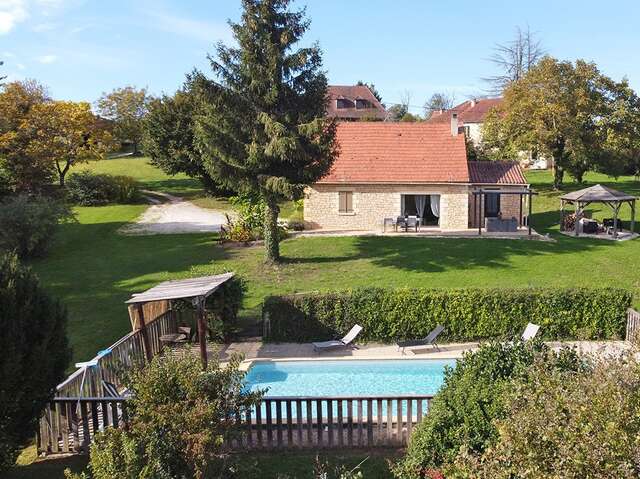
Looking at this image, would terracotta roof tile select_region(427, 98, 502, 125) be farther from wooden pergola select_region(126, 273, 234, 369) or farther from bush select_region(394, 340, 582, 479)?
bush select_region(394, 340, 582, 479)

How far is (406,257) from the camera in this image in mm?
24203

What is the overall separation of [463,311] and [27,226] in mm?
20209

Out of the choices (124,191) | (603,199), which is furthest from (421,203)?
(124,191)

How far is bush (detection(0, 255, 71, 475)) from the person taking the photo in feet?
26.3

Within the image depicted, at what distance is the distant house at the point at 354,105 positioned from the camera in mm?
71838

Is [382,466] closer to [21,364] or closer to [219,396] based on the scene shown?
[219,396]

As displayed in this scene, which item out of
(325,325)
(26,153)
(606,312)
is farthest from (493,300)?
(26,153)

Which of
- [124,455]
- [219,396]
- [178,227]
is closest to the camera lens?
[124,455]

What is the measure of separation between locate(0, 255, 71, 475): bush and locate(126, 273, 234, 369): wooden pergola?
330 centimetres

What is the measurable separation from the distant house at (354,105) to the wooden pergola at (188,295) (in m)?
58.1

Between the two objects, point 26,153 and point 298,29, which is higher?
point 298,29

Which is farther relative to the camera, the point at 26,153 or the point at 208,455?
the point at 26,153

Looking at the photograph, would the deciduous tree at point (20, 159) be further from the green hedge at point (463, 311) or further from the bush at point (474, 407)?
the bush at point (474, 407)

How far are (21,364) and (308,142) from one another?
603 inches
